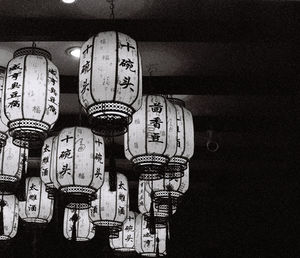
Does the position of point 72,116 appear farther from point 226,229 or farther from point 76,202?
point 226,229

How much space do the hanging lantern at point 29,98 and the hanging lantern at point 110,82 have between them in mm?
428

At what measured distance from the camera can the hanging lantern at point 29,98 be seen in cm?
448

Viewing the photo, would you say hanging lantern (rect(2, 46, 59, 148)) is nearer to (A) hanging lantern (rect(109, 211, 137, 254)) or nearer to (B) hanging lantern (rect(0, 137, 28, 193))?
(B) hanging lantern (rect(0, 137, 28, 193))

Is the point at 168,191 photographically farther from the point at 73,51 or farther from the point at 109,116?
the point at 109,116

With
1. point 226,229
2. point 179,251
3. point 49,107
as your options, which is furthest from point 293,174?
point 49,107

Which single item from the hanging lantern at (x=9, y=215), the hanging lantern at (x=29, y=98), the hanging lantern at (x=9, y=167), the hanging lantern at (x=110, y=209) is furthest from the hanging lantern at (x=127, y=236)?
the hanging lantern at (x=29, y=98)

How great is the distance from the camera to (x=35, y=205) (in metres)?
7.55

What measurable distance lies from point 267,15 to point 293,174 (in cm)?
526

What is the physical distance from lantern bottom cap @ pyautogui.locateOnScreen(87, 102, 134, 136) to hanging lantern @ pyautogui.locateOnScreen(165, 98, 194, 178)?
3.96ft

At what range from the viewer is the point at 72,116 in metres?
7.93

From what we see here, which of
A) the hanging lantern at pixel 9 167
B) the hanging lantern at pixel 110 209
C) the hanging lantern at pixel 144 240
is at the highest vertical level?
the hanging lantern at pixel 9 167

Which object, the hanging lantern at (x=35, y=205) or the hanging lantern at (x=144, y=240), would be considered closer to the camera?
the hanging lantern at (x=35, y=205)

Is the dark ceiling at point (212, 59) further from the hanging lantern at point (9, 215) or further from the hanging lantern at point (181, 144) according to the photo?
the hanging lantern at point (9, 215)

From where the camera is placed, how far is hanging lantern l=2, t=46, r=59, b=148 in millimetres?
4477
